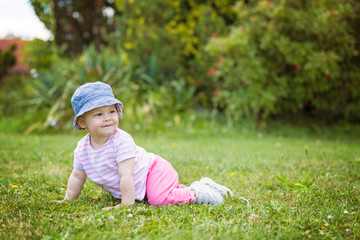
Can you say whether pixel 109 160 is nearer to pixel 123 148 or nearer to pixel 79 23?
pixel 123 148

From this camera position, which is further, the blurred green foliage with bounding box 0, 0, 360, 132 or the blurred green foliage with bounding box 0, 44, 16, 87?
the blurred green foliage with bounding box 0, 44, 16, 87

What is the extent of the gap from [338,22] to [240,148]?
10.5ft

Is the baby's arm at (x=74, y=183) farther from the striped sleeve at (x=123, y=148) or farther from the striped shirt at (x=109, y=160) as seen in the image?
the striped sleeve at (x=123, y=148)

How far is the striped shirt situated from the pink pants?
0.24 feet

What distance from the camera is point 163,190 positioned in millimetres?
2496

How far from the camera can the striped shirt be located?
239 centimetres

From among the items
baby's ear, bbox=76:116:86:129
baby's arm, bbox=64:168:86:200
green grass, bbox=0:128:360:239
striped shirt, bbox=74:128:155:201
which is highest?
baby's ear, bbox=76:116:86:129

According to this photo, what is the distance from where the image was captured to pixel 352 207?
7.68 ft

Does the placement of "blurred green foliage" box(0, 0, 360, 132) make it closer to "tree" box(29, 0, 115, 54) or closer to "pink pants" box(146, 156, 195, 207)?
"tree" box(29, 0, 115, 54)

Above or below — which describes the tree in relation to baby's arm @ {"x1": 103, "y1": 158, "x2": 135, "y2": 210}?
above

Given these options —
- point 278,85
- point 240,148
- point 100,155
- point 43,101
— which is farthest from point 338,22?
point 43,101

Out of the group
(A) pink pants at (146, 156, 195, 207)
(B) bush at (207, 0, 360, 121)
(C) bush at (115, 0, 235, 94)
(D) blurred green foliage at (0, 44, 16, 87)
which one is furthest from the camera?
(D) blurred green foliage at (0, 44, 16, 87)

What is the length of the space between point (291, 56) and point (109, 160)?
488 centimetres

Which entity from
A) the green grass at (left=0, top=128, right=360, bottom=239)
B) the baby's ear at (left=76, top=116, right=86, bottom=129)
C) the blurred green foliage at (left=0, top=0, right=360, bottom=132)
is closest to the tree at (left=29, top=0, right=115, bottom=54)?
the blurred green foliage at (left=0, top=0, right=360, bottom=132)
